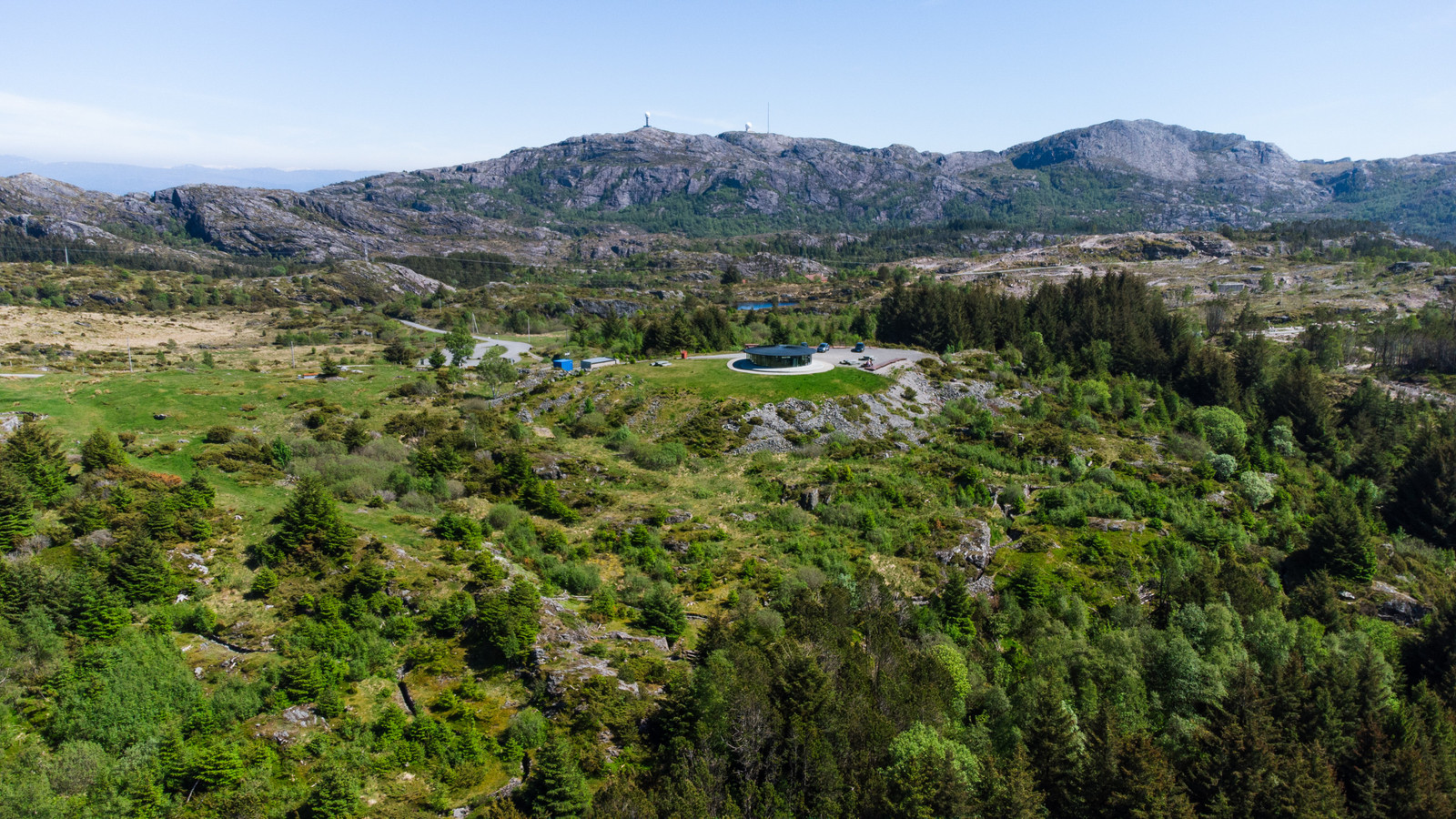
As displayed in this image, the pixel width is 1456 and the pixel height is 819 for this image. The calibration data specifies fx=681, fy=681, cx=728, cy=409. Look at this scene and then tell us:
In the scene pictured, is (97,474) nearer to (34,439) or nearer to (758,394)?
(34,439)

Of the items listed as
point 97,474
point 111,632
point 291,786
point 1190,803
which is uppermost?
point 97,474

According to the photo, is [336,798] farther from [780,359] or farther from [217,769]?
[780,359]

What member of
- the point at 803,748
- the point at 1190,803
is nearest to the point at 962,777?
the point at 803,748

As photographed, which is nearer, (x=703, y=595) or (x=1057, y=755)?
(x=1057, y=755)

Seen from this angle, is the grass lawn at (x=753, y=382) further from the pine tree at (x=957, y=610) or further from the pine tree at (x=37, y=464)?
the pine tree at (x=37, y=464)

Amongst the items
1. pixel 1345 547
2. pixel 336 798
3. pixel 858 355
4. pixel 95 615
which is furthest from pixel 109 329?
pixel 1345 547

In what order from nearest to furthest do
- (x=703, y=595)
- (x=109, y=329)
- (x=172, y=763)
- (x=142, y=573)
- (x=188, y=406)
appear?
(x=172, y=763), (x=142, y=573), (x=703, y=595), (x=188, y=406), (x=109, y=329)

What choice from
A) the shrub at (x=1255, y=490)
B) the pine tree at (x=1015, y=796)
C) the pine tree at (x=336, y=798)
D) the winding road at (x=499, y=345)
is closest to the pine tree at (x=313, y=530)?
the pine tree at (x=336, y=798)
